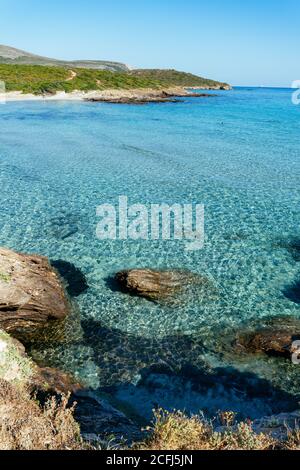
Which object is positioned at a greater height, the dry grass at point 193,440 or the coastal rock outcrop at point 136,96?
the coastal rock outcrop at point 136,96

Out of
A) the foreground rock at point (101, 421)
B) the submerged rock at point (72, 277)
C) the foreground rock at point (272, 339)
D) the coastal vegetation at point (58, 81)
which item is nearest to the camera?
the foreground rock at point (101, 421)

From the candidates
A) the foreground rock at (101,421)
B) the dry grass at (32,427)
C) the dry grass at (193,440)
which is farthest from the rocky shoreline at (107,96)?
the dry grass at (193,440)

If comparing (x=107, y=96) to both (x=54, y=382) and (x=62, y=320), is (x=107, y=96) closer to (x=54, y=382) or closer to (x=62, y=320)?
→ (x=62, y=320)

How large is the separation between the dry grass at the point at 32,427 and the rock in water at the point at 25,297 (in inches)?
198

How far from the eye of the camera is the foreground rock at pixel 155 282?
14812 mm

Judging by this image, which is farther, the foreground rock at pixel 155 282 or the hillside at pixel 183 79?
the hillside at pixel 183 79

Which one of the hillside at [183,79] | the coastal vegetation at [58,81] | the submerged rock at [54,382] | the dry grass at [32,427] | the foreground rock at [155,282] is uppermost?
the hillside at [183,79]

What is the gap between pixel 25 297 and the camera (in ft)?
42.3

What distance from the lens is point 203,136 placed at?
1967 inches

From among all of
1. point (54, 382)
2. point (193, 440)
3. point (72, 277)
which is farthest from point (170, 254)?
point (193, 440)

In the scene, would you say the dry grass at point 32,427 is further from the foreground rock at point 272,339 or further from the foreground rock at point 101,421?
the foreground rock at point 272,339

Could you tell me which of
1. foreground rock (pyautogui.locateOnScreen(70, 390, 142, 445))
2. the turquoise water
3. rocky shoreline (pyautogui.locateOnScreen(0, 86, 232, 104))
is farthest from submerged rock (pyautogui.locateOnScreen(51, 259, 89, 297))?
rocky shoreline (pyautogui.locateOnScreen(0, 86, 232, 104))

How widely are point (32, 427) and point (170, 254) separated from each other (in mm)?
12065
